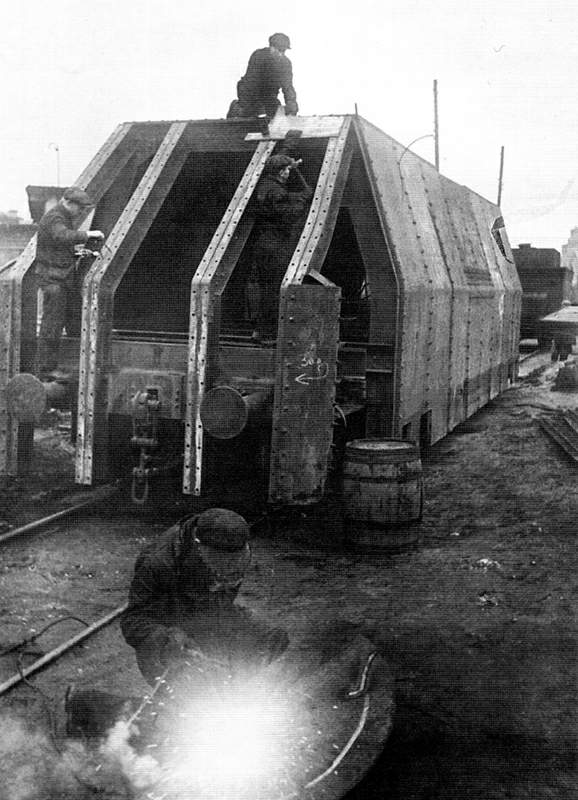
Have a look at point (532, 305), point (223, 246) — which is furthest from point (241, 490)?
point (532, 305)

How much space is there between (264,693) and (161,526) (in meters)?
3.56

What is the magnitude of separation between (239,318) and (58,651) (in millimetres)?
6162

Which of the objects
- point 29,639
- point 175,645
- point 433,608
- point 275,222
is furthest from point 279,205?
point 175,645

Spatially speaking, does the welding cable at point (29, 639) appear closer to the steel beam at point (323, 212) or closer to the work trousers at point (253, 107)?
the steel beam at point (323, 212)

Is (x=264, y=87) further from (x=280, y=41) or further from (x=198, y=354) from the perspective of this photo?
(x=198, y=354)

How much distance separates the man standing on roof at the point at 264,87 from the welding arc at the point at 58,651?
6.21 m

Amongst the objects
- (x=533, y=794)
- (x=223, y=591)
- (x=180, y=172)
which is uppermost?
(x=180, y=172)

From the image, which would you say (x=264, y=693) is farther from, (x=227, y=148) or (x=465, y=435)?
(x=465, y=435)

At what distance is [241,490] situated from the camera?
8930 mm

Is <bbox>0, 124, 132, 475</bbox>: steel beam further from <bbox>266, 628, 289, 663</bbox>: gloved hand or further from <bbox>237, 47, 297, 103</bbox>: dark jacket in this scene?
<bbox>266, 628, 289, 663</bbox>: gloved hand

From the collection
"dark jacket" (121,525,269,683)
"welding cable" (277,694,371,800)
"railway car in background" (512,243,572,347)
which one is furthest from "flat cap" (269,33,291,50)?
"railway car in background" (512,243,572,347)

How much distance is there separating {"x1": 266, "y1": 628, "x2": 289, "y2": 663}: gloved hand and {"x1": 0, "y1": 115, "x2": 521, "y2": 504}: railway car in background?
2685 mm

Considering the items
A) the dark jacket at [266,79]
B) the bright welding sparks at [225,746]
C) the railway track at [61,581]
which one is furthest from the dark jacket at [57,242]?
the bright welding sparks at [225,746]

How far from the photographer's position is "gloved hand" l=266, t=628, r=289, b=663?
178 inches
